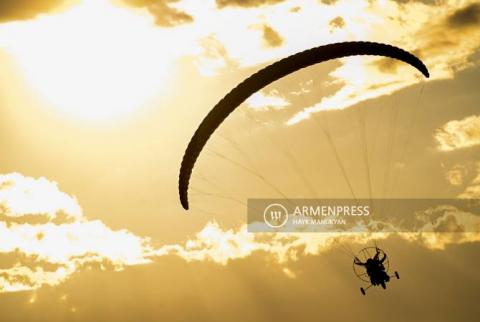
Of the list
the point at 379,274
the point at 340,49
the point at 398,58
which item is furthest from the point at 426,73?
the point at 379,274

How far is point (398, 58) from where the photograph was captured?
23.2 metres

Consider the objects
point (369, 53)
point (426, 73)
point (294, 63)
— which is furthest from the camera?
point (426, 73)

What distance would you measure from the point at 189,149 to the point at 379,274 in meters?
9.83

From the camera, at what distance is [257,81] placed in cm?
2016

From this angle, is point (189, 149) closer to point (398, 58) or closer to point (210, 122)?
point (210, 122)

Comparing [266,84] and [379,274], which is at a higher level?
[266,84]

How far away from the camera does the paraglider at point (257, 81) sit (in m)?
20.2

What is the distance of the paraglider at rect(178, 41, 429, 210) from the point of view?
66.1 feet

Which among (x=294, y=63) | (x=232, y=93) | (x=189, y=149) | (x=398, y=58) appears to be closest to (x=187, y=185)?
(x=189, y=149)

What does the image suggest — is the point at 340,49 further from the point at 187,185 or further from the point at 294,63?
the point at 187,185

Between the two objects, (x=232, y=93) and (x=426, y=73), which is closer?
(x=232, y=93)

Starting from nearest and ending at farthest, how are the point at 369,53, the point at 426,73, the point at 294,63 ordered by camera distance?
the point at 294,63, the point at 369,53, the point at 426,73

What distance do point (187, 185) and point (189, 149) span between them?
202cm

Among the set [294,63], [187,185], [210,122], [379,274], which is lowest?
[379,274]
